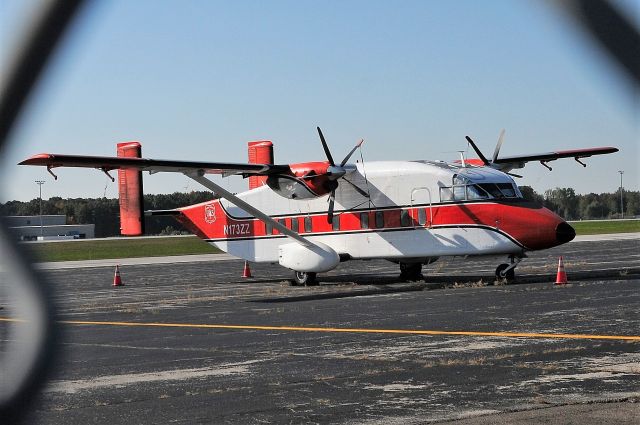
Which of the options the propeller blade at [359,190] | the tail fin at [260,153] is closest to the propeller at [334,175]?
the propeller blade at [359,190]

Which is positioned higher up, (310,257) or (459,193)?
(459,193)

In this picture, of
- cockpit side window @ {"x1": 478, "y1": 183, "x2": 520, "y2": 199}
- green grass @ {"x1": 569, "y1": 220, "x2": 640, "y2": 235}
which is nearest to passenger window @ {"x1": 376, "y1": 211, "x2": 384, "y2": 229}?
cockpit side window @ {"x1": 478, "y1": 183, "x2": 520, "y2": 199}

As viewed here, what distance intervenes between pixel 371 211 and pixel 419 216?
1666 mm

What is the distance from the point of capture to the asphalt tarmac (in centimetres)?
773

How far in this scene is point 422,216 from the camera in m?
24.6

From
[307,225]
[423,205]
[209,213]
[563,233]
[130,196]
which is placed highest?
[130,196]

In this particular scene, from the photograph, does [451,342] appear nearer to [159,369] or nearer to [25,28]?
[159,369]

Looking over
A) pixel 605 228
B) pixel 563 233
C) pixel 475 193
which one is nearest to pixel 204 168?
pixel 475 193

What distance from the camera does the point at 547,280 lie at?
970 inches

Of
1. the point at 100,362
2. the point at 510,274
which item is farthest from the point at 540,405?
the point at 510,274

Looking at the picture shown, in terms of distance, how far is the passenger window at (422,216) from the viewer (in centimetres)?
2452

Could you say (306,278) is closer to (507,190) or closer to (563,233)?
(507,190)

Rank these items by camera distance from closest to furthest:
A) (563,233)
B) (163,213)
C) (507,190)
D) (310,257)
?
(563,233) → (507,190) → (310,257) → (163,213)

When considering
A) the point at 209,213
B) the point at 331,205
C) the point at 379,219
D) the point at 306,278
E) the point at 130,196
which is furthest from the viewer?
the point at 209,213
